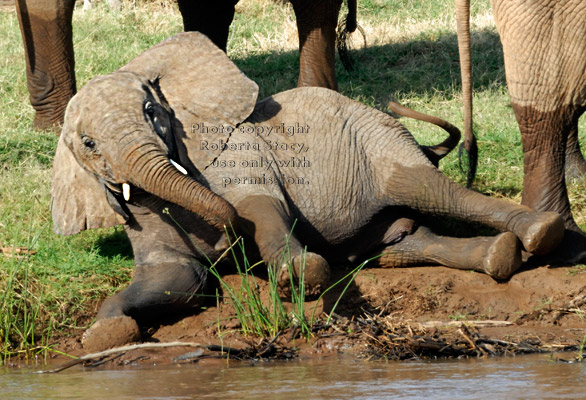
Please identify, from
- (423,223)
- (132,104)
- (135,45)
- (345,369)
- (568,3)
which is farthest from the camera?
(135,45)

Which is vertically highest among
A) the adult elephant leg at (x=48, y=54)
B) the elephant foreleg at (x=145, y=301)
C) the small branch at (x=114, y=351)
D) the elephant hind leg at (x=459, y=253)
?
the adult elephant leg at (x=48, y=54)

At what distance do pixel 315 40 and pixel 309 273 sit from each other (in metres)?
3.06

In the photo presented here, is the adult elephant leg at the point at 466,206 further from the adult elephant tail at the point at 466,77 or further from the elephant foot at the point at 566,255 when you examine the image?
the adult elephant tail at the point at 466,77

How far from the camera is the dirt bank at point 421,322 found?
409 centimetres

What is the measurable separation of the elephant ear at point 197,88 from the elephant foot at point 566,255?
1.44 m

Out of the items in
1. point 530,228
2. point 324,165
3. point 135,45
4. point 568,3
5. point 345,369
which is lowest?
point 345,369

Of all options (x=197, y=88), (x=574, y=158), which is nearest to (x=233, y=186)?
(x=197, y=88)

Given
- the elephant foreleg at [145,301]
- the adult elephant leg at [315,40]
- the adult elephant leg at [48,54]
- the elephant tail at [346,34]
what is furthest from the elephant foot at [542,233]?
the elephant tail at [346,34]

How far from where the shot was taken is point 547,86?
495cm

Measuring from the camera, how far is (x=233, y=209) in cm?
434

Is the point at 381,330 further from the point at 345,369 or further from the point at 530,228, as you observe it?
the point at 530,228

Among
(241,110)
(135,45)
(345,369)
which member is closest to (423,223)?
(241,110)

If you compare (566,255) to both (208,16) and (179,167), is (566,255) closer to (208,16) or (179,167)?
(179,167)

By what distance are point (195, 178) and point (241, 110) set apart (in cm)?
44
